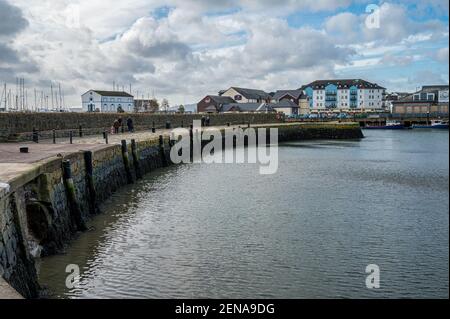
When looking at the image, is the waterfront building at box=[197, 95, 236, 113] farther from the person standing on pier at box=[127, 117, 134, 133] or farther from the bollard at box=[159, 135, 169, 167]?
the bollard at box=[159, 135, 169, 167]

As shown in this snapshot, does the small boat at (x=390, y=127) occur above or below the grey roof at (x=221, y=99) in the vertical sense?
below

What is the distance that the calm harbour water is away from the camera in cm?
1141

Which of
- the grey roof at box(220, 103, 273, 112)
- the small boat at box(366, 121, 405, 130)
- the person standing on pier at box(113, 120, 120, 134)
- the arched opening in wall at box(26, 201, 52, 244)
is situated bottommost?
the arched opening in wall at box(26, 201, 52, 244)

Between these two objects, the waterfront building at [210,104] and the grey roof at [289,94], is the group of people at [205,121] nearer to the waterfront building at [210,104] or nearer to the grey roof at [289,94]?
the waterfront building at [210,104]

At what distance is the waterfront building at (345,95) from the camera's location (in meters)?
152

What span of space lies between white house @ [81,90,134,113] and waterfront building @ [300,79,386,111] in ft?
196

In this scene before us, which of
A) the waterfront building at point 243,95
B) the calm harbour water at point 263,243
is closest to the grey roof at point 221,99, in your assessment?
the waterfront building at point 243,95

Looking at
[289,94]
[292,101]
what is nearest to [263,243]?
[292,101]

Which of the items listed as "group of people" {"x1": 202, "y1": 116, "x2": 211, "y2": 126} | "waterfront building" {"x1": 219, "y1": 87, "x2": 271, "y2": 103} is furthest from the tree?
"group of people" {"x1": 202, "y1": 116, "x2": 211, "y2": 126}

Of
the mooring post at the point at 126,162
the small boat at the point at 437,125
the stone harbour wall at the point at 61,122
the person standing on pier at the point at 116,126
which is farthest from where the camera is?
the small boat at the point at 437,125

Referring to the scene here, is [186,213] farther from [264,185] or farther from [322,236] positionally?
[264,185]

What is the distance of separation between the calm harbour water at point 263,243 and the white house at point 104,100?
105299 mm
